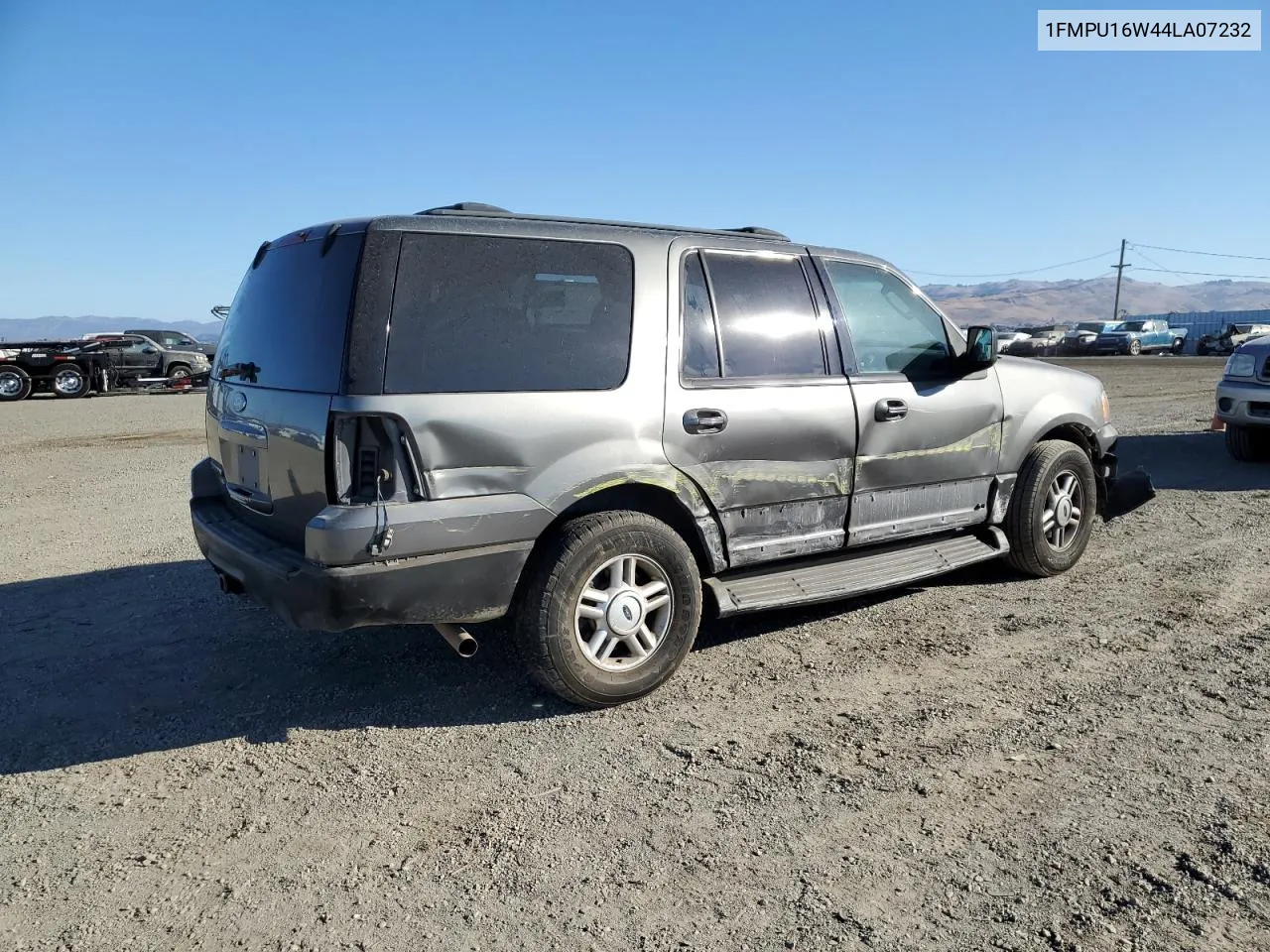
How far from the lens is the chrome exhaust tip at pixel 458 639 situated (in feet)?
12.5

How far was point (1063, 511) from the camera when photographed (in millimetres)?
5945

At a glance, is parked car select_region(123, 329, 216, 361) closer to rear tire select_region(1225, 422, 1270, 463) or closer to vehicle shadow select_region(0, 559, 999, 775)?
vehicle shadow select_region(0, 559, 999, 775)

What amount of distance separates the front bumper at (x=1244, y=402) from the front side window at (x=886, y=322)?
619 cm

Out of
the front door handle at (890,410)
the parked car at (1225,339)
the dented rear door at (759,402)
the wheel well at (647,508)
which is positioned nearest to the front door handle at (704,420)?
the dented rear door at (759,402)

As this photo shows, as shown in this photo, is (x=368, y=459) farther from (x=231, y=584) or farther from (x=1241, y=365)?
(x=1241, y=365)

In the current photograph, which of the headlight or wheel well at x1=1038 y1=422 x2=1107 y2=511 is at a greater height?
the headlight

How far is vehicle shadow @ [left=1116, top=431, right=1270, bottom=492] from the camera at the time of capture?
909 cm

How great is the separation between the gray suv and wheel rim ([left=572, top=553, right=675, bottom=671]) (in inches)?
0.5

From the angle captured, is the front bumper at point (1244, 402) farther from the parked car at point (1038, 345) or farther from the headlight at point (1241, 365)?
the parked car at point (1038, 345)

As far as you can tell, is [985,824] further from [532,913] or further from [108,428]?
[108,428]

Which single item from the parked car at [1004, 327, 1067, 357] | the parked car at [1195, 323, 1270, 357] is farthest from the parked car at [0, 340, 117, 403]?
the parked car at [1195, 323, 1270, 357]

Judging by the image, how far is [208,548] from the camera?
4441 millimetres

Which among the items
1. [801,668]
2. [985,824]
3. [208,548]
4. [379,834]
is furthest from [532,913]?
[208,548]

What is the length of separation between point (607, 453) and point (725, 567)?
0.88 m
